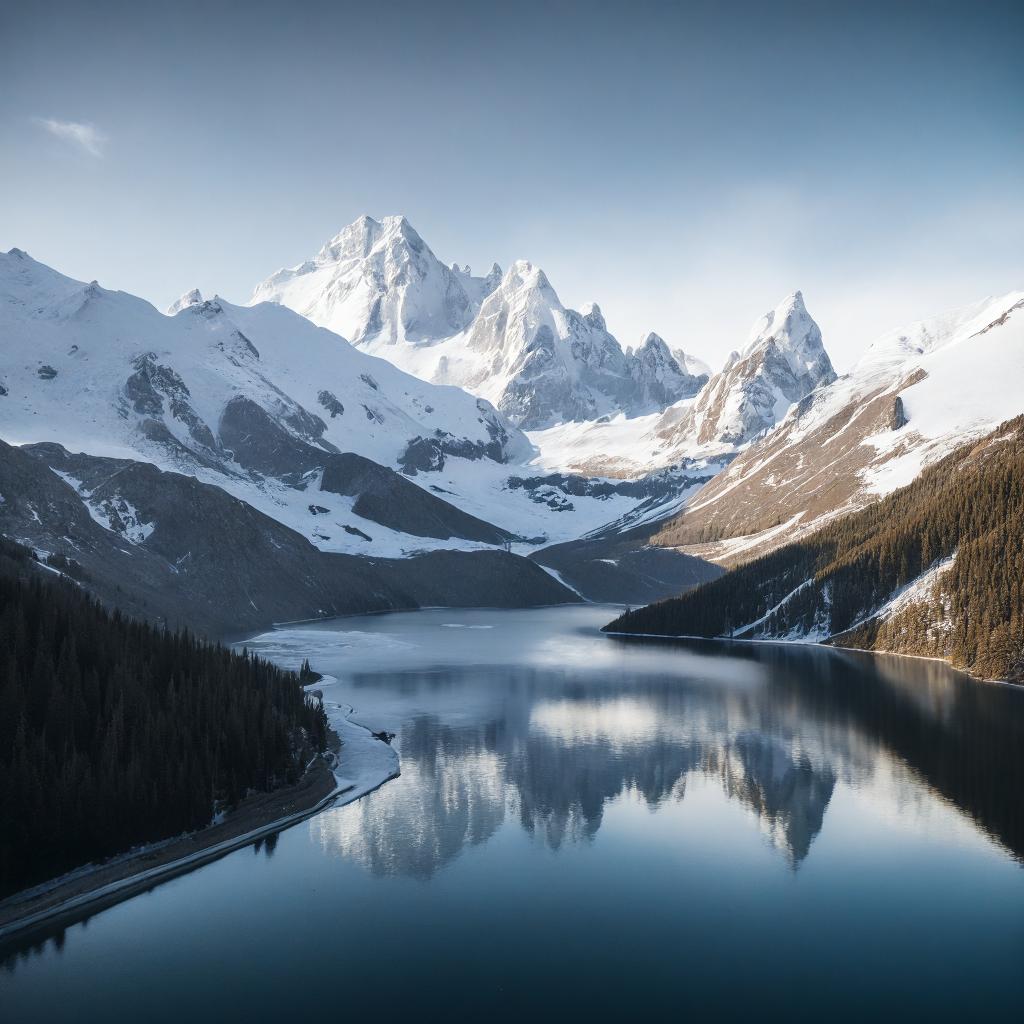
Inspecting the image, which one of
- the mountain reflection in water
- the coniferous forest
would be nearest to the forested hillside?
the mountain reflection in water

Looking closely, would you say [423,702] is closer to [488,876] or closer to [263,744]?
[263,744]

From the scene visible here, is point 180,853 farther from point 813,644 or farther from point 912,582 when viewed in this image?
point 813,644

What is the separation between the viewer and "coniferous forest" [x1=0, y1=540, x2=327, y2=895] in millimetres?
43938

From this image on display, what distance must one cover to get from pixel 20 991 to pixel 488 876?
19.9 m

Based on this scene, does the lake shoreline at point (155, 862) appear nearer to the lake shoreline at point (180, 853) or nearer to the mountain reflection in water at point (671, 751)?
→ the lake shoreline at point (180, 853)

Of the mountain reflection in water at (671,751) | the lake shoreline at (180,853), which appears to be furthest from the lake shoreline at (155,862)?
the mountain reflection in water at (671,751)

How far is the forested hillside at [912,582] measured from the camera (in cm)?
10225

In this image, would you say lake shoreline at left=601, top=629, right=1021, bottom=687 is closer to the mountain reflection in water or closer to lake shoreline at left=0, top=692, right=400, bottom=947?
the mountain reflection in water

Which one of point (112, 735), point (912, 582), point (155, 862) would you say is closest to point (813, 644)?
point (912, 582)

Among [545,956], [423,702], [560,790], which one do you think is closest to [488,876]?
[545,956]

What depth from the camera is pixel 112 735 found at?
1928 inches

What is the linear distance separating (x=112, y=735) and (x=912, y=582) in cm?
10762

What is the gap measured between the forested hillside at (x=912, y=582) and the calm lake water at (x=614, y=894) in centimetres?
2877

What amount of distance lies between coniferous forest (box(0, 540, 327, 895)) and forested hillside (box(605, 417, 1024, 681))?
252 feet
